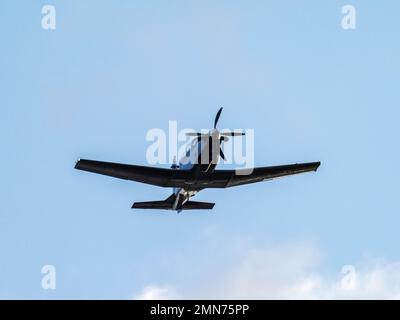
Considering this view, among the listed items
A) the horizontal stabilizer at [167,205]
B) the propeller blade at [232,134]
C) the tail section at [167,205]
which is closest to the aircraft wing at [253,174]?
the propeller blade at [232,134]

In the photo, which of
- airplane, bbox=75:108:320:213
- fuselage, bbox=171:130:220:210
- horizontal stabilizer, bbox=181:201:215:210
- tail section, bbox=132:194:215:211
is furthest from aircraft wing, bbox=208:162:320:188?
tail section, bbox=132:194:215:211

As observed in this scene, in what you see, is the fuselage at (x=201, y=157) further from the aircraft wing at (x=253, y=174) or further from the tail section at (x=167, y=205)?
the tail section at (x=167, y=205)

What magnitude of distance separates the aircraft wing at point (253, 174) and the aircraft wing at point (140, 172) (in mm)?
2071

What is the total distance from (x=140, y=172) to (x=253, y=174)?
7204 mm

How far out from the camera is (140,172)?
3841 cm

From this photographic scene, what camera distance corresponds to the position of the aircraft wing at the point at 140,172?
37500 millimetres

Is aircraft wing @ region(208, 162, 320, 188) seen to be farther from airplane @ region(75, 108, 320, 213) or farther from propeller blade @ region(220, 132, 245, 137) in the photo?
propeller blade @ region(220, 132, 245, 137)

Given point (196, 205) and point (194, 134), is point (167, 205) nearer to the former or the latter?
point (196, 205)

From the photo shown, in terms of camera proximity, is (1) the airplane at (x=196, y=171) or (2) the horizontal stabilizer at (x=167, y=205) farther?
(2) the horizontal stabilizer at (x=167, y=205)

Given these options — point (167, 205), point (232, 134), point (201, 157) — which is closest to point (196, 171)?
point (201, 157)

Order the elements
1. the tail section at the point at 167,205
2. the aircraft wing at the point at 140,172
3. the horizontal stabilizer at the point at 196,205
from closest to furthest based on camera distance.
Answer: the aircraft wing at the point at 140,172 < the tail section at the point at 167,205 < the horizontal stabilizer at the point at 196,205
